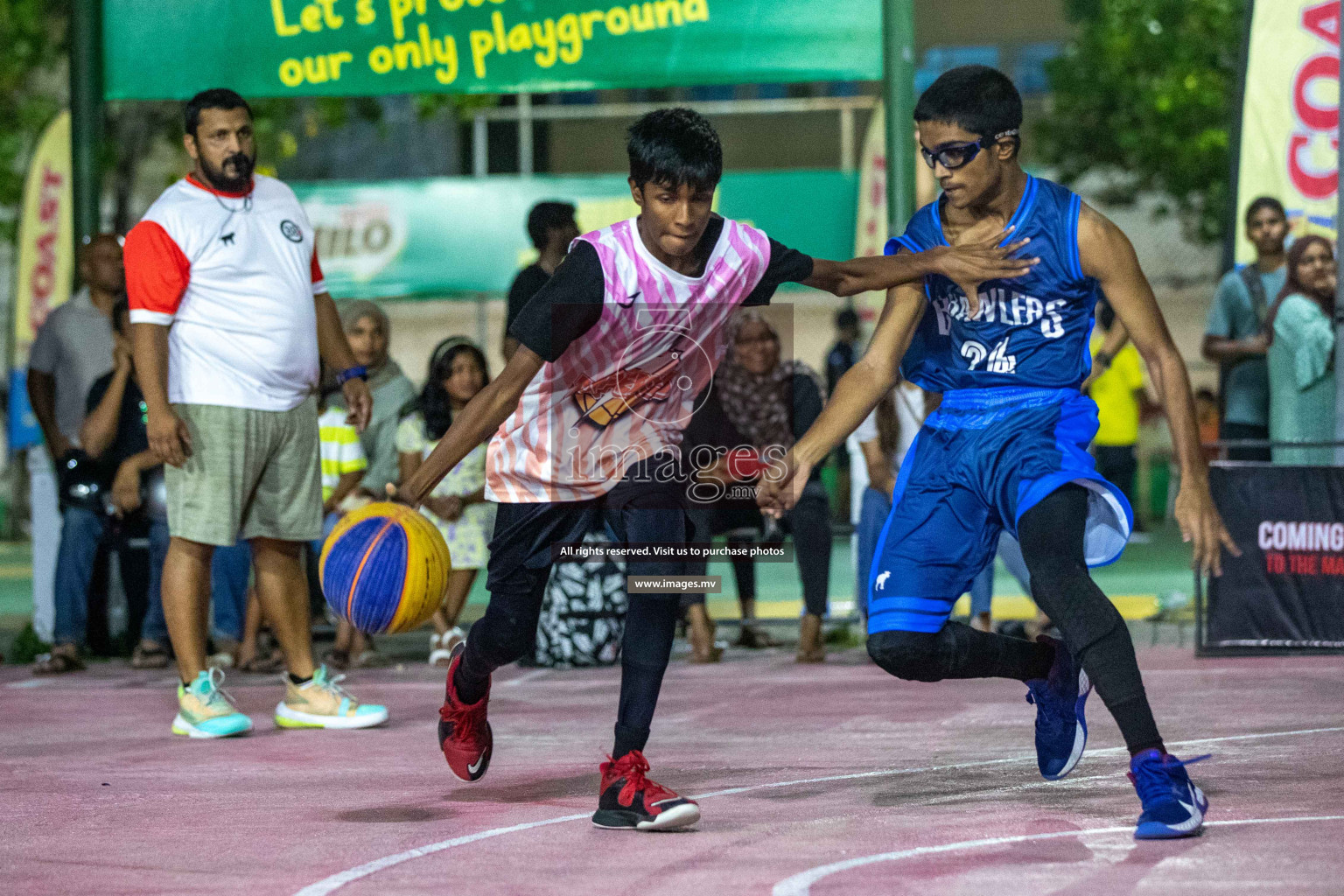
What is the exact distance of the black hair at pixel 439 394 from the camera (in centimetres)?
988

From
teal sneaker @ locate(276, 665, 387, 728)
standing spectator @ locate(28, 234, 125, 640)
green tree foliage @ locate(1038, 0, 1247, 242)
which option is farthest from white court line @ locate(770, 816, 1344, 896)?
green tree foliage @ locate(1038, 0, 1247, 242)

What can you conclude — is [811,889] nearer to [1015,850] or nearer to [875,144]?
[1015,850]

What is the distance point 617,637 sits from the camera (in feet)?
32.1

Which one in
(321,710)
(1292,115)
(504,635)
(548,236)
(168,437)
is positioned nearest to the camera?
(504,635)

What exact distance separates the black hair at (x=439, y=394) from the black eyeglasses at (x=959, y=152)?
5000mm

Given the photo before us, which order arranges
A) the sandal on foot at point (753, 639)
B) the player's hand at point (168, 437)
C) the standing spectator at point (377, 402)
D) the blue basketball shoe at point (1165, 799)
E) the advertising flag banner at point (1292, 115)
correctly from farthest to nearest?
the advertising flag banner at point (1292, 115), the sandal on foot at point (753, 639), the standing spectator at point (377, 402), the player's hand at point (168, 437), the blue basketball shoe at point (1165, 799)

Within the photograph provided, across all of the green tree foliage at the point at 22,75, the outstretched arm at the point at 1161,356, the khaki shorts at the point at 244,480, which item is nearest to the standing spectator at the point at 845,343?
the khaki shorts at the point at 244,480

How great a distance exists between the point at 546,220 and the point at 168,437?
259 centimetres

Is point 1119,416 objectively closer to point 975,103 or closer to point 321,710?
point 321,710

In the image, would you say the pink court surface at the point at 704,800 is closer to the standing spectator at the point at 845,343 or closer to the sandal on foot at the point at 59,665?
the sandal on foot at the point at 59,665

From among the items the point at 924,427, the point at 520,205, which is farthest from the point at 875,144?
the point at 924,427

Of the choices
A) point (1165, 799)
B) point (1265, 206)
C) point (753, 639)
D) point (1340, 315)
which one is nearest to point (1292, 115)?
point (1265, 206)

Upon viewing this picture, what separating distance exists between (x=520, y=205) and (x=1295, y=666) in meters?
7.97

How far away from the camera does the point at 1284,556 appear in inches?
372
